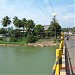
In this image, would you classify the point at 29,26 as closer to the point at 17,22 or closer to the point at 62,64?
the point at 17,22

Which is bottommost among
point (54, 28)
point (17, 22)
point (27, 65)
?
point (27, 65)

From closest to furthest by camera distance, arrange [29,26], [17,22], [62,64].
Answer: [62,64], [29,26], [17,22]

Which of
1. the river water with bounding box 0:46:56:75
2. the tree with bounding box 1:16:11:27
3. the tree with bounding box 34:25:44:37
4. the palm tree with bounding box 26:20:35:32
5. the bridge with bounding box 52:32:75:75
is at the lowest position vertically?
→ the river water with bounding box 0:46:56:75

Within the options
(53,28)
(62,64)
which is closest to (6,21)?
(53,28)

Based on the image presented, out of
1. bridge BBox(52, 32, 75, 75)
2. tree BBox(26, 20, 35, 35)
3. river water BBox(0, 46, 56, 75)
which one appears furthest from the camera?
tree BBox(26, 20, 35, 35)

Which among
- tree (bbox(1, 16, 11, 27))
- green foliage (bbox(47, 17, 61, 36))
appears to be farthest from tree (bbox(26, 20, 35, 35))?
tree (bbox(1, 16, 11, 27))

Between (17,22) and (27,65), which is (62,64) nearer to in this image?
(27,65)

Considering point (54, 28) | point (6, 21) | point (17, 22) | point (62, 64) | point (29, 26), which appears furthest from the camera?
point (6, 21)

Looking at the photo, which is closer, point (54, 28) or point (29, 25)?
point (54, 28)

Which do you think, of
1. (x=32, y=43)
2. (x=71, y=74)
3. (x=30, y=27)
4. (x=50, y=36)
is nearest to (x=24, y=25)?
(x=30, y=27)

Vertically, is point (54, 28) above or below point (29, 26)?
below

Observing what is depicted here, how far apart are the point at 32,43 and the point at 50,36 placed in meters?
17.4

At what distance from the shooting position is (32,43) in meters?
57.0

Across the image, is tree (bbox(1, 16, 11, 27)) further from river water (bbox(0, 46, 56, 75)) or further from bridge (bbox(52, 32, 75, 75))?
bridge (bbox(52, 32, 75, 75))
